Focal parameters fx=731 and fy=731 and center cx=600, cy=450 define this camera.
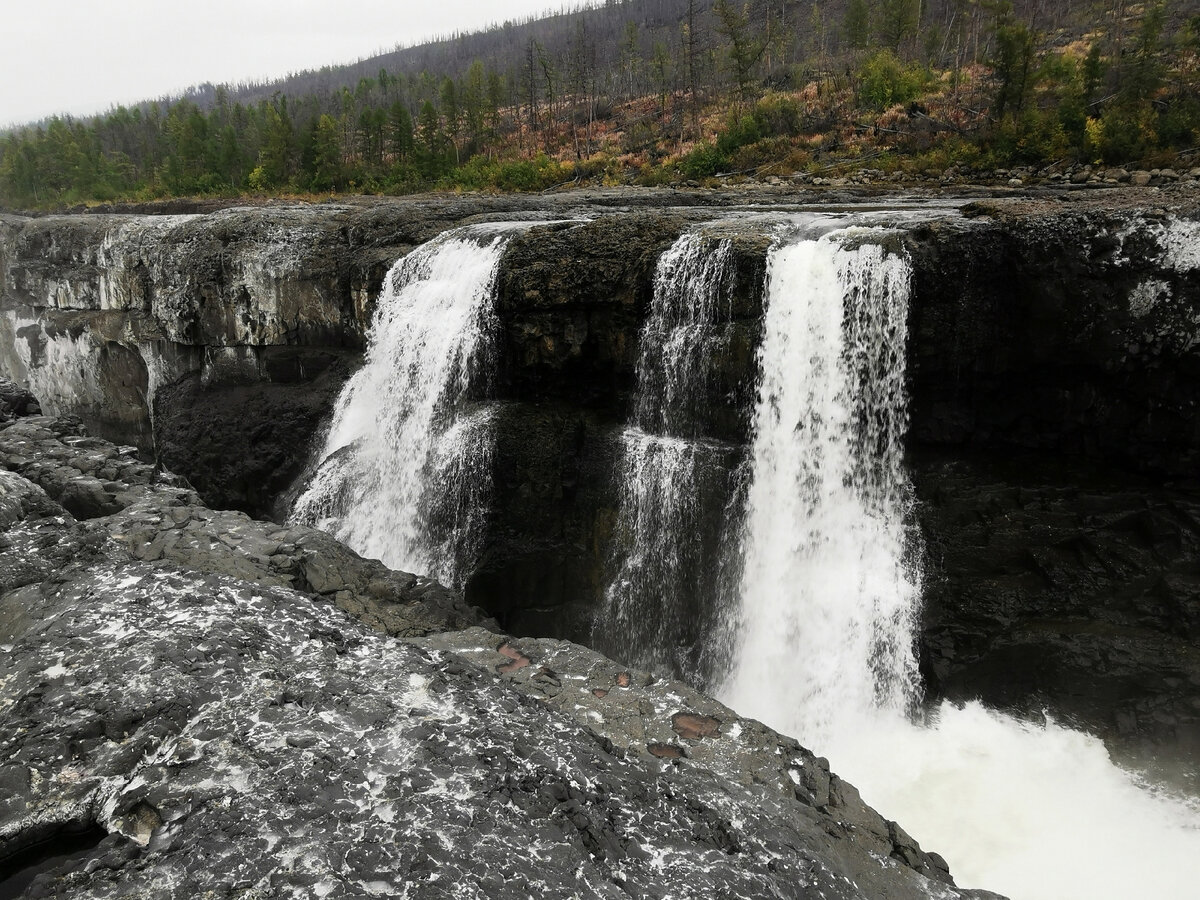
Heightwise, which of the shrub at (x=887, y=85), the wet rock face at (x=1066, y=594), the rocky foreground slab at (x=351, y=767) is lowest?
the wet rock face at (x=1066, y=594)

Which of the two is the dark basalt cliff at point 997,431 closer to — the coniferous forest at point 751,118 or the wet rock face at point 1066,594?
the wet rock face at point 1066,594

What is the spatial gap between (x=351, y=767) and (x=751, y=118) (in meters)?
38.5

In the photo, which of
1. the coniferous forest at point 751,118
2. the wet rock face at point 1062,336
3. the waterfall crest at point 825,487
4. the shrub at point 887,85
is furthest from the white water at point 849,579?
the shrub at point 887,85

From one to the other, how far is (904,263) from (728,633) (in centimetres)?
611

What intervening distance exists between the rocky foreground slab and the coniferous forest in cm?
2318

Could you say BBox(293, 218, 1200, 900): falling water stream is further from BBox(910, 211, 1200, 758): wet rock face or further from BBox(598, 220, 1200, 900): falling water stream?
BBox(910, 211, 1200, 758): wet rock face

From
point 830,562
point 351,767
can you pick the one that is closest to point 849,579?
point 830,562

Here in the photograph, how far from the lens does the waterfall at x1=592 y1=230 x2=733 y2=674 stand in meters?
11.7

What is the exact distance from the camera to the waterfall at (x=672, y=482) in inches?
460

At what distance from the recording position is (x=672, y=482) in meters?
11.9

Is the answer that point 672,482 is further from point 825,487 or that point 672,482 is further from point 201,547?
point 201,547

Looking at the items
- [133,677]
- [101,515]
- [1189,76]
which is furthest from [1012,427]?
[1189,76]

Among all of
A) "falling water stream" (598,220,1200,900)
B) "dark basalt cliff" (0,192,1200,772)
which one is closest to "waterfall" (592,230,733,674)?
"falling water stream" (598,220,1200,900)

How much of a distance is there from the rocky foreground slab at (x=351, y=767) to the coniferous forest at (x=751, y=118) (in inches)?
913
